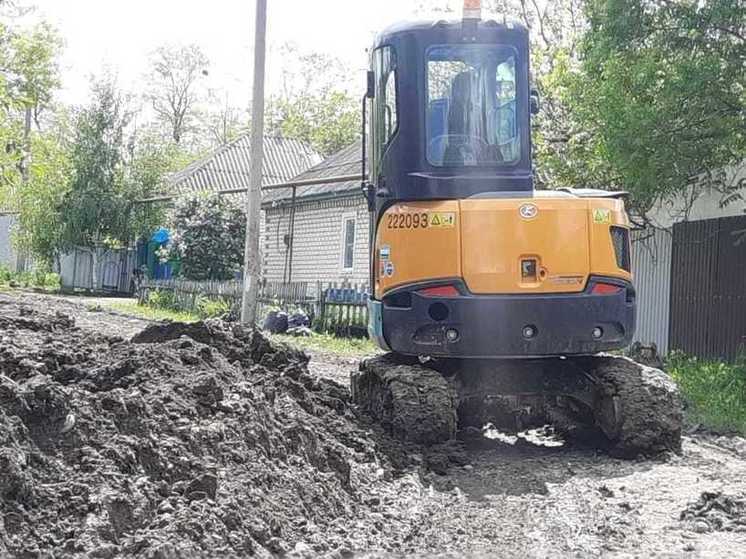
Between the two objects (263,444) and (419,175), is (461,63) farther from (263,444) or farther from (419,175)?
(263,444)

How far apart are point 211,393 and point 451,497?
5.72ft

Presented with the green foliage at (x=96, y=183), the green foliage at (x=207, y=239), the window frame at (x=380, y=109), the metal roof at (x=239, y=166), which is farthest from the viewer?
the metal roof at (x=239, y=166)

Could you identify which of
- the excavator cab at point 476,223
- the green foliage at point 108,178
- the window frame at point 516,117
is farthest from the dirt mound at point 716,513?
the green foliage at point 108,178

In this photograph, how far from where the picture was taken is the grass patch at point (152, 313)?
23578 mm

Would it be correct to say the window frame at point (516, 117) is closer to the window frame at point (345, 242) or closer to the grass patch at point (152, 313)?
the grass patch at point (152, 313)

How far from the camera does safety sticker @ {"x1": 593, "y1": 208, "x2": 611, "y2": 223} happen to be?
811cm

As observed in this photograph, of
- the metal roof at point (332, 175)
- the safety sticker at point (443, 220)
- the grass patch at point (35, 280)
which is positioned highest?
the metal roof at point (332, 175)

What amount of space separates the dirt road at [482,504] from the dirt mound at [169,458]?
21 mm

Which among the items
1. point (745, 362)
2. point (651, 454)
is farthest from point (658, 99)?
point (651, 454)

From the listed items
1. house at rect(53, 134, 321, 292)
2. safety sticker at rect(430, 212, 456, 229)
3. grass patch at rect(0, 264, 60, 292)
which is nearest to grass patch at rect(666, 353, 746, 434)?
safety sticker at rect(430, 212, 456, 229)

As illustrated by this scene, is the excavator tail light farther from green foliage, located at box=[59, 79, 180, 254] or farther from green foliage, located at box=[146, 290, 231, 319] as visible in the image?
green foliage, located at box=[59, 79, 180, 254]

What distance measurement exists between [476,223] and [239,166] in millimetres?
33386

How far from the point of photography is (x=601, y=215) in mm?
8141

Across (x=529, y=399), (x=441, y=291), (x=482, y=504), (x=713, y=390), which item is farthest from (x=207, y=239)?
(x=482, y=504)
